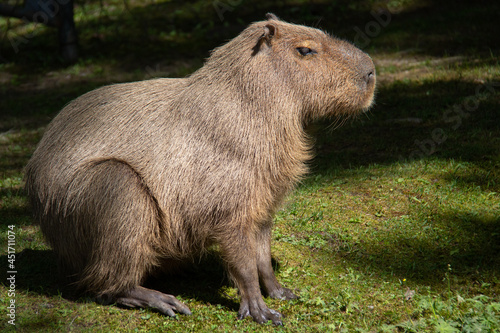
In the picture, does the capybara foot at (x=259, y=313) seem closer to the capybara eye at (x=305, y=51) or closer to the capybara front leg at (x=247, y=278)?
the capybara front leg at (x=247, y=278)

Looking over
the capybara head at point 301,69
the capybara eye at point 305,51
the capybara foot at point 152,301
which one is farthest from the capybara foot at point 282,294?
the capybara eye at point 305,51

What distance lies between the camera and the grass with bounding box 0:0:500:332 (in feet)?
11.3

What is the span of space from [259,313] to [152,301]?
69 centimetres

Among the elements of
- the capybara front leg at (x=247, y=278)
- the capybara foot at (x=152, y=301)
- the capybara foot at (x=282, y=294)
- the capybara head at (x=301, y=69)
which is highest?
the capybara head at (x=301, y=69)

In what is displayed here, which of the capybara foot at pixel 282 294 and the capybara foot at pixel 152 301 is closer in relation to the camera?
the capybara foot at pixel 152 301

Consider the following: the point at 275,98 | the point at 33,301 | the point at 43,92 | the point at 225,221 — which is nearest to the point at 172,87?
the point at 275,98

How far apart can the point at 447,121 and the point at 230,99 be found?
342 cm

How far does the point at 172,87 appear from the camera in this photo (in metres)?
3.75

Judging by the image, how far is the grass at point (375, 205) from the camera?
136 inches

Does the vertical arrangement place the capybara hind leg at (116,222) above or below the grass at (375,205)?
above

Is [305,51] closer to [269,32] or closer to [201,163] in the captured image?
[269,32]

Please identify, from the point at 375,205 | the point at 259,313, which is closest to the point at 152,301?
the point at 259,313

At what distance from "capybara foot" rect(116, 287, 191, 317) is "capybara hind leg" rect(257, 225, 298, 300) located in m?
0.55

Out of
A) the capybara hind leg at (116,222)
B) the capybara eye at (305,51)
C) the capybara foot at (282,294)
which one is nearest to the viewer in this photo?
the capybara hind leg at (116,222)
